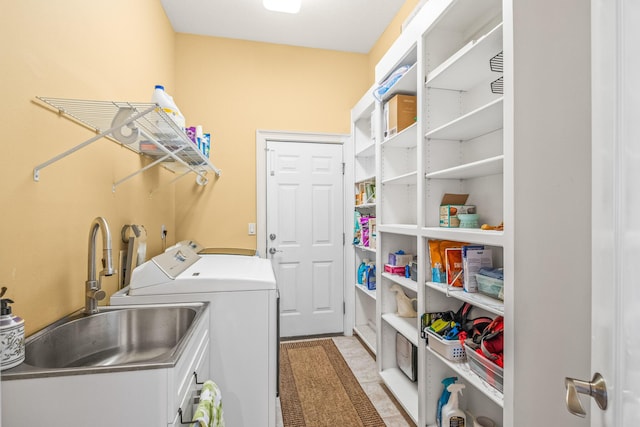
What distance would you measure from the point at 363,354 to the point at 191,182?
7.49 feet

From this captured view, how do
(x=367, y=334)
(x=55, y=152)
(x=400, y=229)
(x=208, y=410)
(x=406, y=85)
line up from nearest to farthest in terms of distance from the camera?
(x=208, y=410), (x=55, y=152), (x=400, y=229), (x=406, y=85), (x=367, y=334)

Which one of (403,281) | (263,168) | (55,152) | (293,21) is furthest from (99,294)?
(293,21)

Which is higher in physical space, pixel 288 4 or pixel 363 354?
pixel 288 4

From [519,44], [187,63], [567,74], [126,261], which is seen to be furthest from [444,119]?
[187,63]

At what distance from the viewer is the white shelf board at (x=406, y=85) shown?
205 centimetres

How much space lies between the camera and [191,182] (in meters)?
3.11

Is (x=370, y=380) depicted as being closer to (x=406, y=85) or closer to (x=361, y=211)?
(x=361, y=211)

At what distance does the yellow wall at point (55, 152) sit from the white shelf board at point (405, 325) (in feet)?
5.82

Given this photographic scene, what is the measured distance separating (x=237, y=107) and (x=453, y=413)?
3.01m

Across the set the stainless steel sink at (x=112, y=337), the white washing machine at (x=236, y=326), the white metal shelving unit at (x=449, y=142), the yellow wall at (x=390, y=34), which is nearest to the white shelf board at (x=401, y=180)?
the white metal shelving unit at (x=449, y=142)

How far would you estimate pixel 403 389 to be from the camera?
7.22ft

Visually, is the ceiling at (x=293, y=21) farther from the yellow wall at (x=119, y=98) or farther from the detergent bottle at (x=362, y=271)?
the detergent bottle at (x=362, y=271)

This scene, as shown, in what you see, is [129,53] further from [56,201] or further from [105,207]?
[56,201]

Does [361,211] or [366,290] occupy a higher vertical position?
[361,211]
